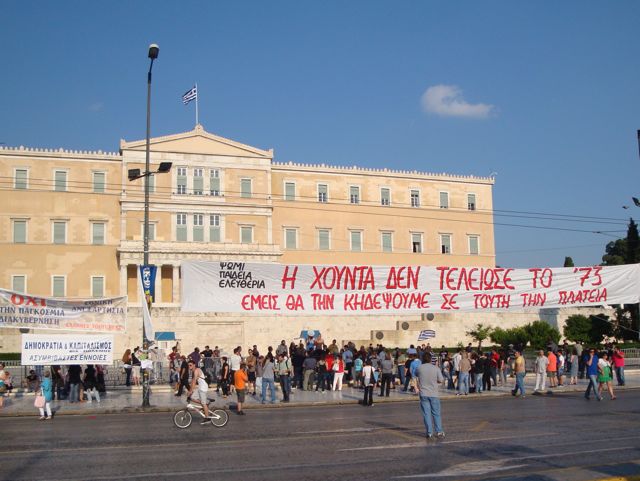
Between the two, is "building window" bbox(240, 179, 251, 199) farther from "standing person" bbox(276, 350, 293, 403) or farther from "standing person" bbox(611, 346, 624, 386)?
"standing person" bbox(611, 346, 624, 386)

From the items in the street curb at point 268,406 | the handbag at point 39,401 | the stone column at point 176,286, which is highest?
the stone column at point 176,286

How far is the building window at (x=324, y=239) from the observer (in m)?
62.6

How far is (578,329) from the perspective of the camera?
52438 mm

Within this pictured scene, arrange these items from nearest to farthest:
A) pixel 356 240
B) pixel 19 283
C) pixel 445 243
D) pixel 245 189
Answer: pixel 19 283
pixel 245 189
pixel 356 240
pixel 445 243

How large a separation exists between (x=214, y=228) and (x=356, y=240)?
12.8m

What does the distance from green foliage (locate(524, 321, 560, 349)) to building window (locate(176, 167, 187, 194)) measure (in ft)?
95.4

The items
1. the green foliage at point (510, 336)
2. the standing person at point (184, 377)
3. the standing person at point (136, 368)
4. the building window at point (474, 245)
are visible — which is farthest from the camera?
the building window at point (474, 245)

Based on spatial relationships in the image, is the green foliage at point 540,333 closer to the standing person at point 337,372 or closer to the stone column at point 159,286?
the standing person at point 337,372

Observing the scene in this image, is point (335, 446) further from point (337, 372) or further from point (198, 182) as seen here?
point (198, 182)

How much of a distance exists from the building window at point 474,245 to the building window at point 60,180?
3658 cm

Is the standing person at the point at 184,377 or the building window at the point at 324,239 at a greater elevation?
the building window at the point at 324,239

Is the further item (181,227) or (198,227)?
(198,227)

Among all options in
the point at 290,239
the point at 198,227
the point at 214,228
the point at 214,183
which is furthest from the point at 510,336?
the point at 214,183

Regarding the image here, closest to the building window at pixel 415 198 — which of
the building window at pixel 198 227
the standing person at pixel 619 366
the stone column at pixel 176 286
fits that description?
the building window at pixel 198 227
